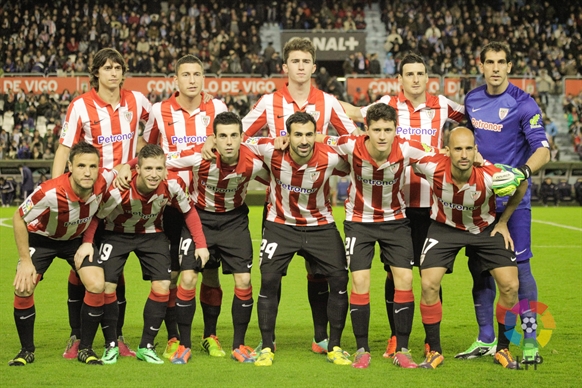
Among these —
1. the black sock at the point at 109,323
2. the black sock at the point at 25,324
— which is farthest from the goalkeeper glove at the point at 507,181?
the black sock at the point at 25,324

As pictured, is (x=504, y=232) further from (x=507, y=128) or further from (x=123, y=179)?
(x=123, y=179)

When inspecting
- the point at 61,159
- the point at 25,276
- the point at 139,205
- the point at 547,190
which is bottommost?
the point at 547,190

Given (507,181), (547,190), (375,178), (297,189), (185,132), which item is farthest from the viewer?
(547,190)

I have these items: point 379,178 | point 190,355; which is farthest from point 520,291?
point 190,355

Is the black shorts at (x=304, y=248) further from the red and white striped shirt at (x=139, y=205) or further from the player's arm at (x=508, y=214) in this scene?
the player's arm at (x=508, y=214)

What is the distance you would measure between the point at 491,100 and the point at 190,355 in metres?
3.04

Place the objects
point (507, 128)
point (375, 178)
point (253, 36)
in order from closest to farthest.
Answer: point (375, 178) → point (507, 128) → point (253, 36)

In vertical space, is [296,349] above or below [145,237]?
below

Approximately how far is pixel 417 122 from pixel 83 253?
2792 millimetres

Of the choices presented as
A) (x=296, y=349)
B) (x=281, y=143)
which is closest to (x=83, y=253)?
(x=281, y=143)

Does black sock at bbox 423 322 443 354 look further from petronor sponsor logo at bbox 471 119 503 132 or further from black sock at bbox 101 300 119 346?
black sock at bbox 101 300 119 346

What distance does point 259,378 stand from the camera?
219 inches

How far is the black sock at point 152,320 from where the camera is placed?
6.11 meters

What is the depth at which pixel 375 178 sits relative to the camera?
6.09m
